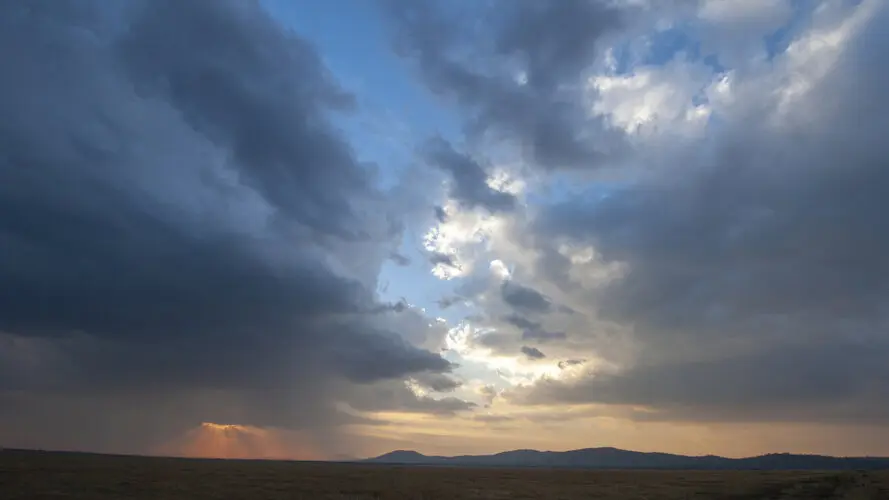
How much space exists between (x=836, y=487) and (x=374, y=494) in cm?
5477

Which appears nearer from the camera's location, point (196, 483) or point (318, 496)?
point (318, 496)

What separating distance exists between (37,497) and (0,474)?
29.6m

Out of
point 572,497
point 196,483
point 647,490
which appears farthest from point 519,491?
point 196,483

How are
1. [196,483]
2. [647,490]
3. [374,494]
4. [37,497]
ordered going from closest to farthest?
[37,497]
[374,494]
[196,483]
[647,490]

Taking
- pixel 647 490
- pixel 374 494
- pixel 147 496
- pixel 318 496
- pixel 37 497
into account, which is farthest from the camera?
pixel 647 490

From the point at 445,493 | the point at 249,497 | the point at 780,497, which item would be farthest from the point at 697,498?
the point at 249,497

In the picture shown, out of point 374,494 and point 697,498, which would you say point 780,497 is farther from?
point 374,494

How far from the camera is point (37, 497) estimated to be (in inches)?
2319

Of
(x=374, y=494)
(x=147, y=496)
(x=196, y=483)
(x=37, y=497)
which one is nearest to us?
(x=37, y=497)

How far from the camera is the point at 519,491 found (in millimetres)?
85188

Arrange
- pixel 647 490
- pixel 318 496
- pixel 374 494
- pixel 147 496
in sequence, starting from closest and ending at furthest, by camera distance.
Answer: pixel 147 496 < pixel 318 496 < pixel 374 494 < pixel 647 490

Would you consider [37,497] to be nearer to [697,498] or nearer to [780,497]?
[697,498]

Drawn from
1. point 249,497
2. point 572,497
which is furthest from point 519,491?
point 249,497

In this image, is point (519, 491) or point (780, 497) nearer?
point (780, 497)
